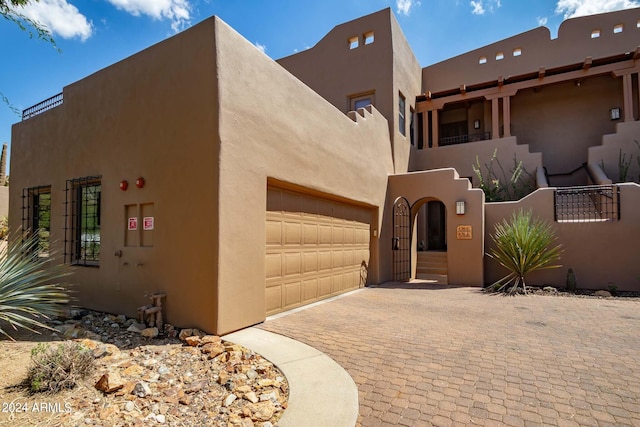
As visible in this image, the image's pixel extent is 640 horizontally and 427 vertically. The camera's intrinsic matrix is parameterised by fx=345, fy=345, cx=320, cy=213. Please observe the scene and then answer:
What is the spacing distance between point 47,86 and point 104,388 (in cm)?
774

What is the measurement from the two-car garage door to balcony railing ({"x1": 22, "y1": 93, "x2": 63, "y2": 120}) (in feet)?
19.3

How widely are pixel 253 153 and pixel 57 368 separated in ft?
12.0

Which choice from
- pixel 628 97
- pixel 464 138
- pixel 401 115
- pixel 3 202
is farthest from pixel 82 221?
pixel 628 97

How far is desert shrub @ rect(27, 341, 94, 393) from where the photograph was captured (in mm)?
2986

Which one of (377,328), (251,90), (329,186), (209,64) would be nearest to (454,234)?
(329,186)

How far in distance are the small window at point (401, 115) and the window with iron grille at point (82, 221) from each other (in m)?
9.76

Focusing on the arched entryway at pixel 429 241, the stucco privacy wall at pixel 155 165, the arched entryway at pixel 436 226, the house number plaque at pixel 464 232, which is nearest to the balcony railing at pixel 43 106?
the stucco privacy wall at pixel 155 165

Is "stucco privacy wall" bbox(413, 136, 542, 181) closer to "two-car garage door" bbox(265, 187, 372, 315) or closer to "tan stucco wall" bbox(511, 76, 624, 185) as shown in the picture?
"tan stucco wall" bbox(511, 76, 624, 185)

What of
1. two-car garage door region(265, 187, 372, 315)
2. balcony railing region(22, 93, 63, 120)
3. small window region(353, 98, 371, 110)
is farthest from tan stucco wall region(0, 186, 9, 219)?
two-car garage door region(265, 187, 372, 315)

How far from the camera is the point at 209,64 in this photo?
5.10m

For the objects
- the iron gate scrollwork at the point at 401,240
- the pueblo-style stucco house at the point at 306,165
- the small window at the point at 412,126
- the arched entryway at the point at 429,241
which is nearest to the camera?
the pueblo-style stucco house at the point at 306,165

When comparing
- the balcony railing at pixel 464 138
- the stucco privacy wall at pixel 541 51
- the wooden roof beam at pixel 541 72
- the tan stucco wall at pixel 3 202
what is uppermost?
the stucco privacy wall at pixel 541 51

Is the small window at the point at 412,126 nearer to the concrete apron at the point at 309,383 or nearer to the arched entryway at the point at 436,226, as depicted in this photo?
the arched entryway at the point at 436,226

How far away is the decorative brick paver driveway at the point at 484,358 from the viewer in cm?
299
